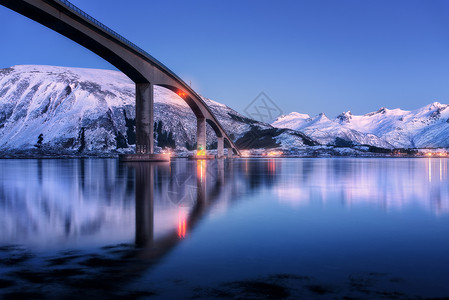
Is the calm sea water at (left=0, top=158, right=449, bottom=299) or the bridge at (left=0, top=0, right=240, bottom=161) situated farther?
the bridge at (left=0, top=0, right=240, bottom=161)

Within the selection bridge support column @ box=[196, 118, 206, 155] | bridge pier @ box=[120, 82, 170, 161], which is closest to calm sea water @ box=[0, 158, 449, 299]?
bridge pier @ box=[120, 82, 170, 161]

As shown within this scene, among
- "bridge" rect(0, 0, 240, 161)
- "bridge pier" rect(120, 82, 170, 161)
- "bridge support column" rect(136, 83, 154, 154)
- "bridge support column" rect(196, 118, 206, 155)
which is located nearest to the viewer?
"bridge" rect(0, 0, 240, 161)

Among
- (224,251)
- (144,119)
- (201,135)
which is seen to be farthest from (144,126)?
(224,251)

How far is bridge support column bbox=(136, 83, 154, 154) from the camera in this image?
58219 mm

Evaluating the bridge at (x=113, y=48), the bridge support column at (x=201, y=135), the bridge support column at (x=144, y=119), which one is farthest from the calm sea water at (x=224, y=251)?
the bridge support column at (x=201, y=135)

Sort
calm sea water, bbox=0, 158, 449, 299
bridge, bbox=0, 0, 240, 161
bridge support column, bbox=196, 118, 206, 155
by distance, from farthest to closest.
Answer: bridge support column, bbox=196, 118, 206, 155 → bridge, bbox=0, 0, 240, 161 → calm sea water, bbox=0, 158, 449, 299

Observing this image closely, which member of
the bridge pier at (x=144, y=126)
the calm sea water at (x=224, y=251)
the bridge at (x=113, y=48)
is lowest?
the calm sea water at (x=224, y=251)

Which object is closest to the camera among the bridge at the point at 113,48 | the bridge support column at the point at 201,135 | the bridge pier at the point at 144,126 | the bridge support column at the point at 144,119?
the bridge at the point at 113,48

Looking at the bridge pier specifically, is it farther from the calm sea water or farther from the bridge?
the calm sea water

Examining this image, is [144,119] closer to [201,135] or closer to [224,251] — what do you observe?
[201,135]

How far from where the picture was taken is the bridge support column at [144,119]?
5822 cm

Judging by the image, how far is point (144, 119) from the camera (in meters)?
58.2

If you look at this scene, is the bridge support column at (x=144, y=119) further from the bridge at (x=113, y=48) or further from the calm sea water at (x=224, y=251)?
the calm sea water at (x=224, y=251)

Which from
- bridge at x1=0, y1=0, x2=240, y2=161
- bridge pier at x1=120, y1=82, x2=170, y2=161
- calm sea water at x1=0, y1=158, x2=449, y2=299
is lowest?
calm sea water at x1=0, y1=158, x2=449, y2=299
